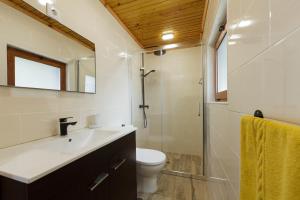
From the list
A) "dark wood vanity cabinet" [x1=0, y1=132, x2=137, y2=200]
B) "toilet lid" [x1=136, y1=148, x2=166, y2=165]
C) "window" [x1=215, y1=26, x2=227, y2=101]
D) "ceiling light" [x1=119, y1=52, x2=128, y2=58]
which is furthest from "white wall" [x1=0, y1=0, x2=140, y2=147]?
"window" [x1=215, y1=26, x2=227, y2=101]

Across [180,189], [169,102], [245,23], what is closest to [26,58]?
[245,23]

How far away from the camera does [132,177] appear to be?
1.40m

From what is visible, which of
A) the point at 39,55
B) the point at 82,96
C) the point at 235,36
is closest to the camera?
the point at 235,36

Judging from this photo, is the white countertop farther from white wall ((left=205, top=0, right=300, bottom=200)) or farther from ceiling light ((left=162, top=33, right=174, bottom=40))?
ceiling light ((left=162, top=33, right=174, bottom=40))

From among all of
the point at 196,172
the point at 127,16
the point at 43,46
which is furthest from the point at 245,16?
the point at 196,172

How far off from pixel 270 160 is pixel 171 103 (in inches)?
99.5

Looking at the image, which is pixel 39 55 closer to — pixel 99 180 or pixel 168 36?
pixel 99 180

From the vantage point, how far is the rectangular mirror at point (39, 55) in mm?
860

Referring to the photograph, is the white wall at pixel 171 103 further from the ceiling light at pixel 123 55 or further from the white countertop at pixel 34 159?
the white countertop at pixel 34 159

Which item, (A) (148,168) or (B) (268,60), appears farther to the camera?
(A) (148,168)

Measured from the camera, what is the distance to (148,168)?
1.67m

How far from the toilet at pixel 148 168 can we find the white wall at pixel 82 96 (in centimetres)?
61

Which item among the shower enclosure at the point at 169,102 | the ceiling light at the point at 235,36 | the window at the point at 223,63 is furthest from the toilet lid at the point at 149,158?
the ceiling light at the point at 235,36

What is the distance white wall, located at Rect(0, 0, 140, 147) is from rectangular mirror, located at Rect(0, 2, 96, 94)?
2.3 inches
